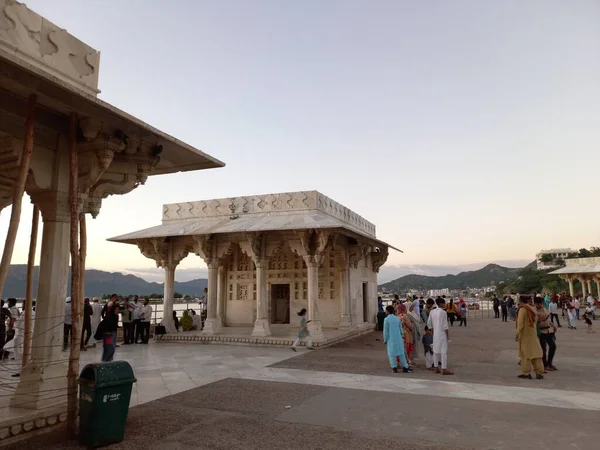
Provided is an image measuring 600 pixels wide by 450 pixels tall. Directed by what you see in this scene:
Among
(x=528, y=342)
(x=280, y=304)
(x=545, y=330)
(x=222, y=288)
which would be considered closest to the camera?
(x=528, y=342)

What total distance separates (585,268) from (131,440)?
3617cm

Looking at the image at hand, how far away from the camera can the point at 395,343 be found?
8.32 meters

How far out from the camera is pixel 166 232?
47.7ft

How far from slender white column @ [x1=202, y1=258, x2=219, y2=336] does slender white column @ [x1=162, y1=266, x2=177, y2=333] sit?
156cm

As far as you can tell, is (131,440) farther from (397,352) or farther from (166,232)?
(166,232)

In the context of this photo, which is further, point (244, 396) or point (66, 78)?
point (244, 396)

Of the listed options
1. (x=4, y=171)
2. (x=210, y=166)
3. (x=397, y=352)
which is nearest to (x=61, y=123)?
(x=4, y=171)

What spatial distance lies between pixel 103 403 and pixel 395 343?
5744 mm

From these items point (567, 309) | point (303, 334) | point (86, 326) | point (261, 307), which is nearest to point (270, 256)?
point (261, 307)

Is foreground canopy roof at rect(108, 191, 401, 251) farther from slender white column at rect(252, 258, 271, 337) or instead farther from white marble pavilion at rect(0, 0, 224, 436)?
white marble pavilion at rect(0, 0, 224, 436)

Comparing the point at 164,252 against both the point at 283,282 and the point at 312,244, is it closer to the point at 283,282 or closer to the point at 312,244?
the point at 283,282

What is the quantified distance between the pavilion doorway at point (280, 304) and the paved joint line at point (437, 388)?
891 cm

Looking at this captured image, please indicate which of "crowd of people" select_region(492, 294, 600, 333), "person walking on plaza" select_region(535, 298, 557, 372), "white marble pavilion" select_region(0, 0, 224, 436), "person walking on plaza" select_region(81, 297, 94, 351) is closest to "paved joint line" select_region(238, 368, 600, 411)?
"person walking on plaza" select_region(535, 298, 557, 372)

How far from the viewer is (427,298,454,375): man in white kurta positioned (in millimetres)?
8062
